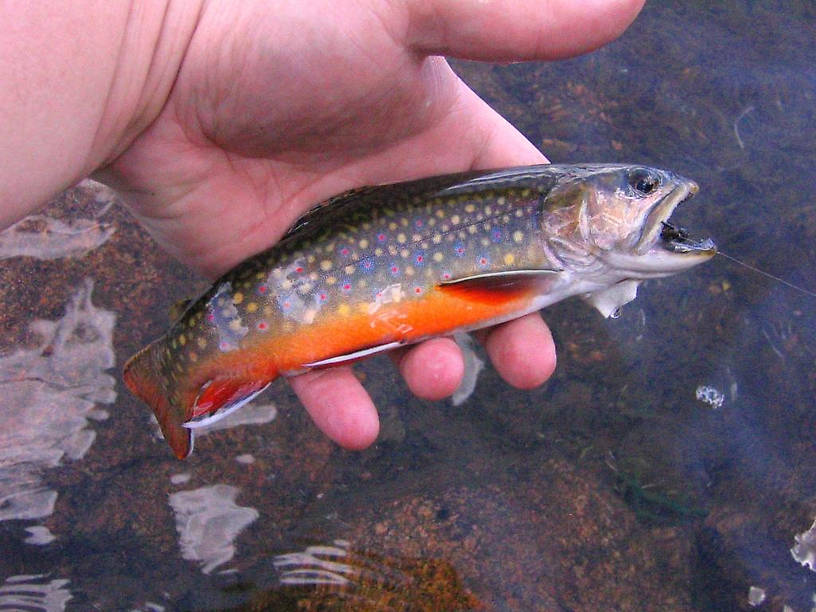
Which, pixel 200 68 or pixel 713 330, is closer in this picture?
pixel 200 68

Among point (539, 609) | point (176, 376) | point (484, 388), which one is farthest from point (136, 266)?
point (539, 609)

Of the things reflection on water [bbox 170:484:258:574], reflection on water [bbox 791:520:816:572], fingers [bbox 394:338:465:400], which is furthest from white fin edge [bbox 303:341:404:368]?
reflection on water [bbox 791:520:816:572]

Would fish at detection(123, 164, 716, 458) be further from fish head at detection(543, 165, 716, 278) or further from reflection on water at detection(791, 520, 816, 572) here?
reflection on water at detection(791, 520, 816, 572)

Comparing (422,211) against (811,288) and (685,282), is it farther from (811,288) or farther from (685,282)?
(811,288)

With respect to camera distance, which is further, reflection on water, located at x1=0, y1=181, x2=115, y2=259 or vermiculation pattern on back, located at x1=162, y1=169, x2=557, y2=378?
reflection on water, located at x1=0, y1=181, x2=115, y2=259

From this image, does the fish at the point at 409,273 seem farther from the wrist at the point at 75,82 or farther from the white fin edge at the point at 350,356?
the wrist at the point at 75,82

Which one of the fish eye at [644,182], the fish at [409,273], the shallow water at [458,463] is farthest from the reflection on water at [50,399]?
the fish eye at [644,182]
